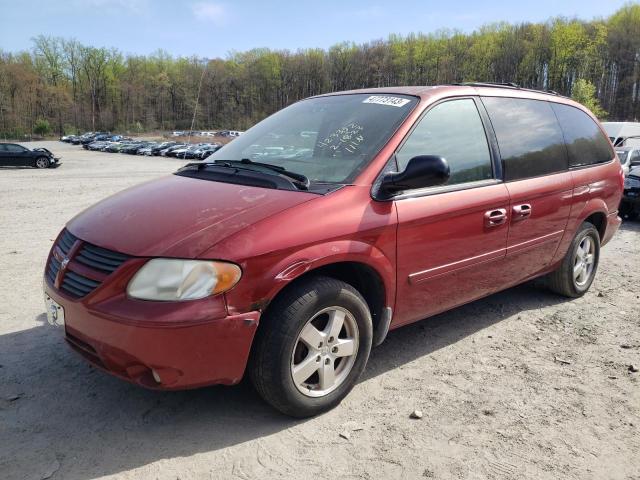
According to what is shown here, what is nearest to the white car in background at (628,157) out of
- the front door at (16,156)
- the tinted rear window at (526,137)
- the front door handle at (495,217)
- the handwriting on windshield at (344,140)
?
the tinted rear window at (526,137)

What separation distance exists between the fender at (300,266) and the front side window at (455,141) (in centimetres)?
63

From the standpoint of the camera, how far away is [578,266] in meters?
4.89

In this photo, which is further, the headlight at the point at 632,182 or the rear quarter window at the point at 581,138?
the headlight at the point at 632,182

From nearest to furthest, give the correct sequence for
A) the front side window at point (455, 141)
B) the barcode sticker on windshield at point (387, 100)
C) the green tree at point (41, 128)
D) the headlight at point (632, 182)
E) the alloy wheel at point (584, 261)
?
the front side window at point (455, 141) → the barcode sticker on windshield at point (387, 100) → the alloy wheel at point (584, 261) → the headlight at point (632, 182) → the green tree at point (41, 128)

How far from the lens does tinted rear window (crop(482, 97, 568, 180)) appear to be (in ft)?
12.8

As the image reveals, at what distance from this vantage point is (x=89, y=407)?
2918mm

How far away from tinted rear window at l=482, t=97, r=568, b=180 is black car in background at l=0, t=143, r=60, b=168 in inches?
1065

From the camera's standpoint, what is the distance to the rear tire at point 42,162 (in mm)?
26469

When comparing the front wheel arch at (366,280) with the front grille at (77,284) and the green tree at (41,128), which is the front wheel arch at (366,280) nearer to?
the front grille at (77,284)

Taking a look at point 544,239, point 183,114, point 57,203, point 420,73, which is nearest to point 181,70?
point 183,114

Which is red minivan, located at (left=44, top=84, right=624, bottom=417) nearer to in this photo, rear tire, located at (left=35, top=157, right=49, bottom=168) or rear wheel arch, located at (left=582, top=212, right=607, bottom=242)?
rear wheel arch, located at (left=582, top=212, right=607, bottom=242)

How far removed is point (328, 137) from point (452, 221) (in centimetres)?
97

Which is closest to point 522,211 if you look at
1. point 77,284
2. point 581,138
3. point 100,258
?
point 581,138

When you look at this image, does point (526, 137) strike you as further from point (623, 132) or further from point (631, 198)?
point (623, 132)
